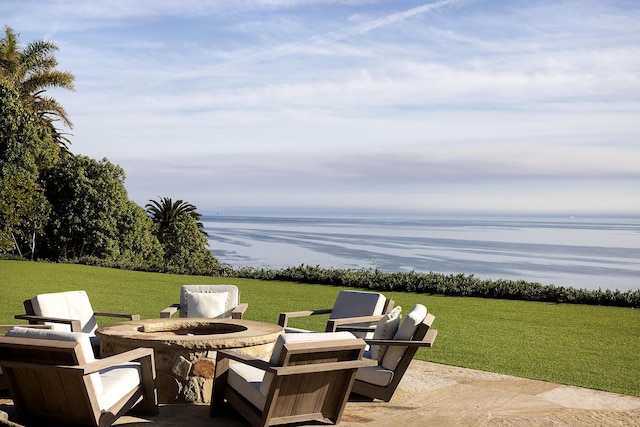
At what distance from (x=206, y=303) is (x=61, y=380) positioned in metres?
3.69

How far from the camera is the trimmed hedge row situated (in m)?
15.7

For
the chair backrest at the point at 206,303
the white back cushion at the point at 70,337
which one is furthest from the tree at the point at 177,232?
the white back cushion at the point at 70,337

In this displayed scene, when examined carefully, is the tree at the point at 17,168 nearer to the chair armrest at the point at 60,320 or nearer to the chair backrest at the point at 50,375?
the chair armrest at the point at 60,320

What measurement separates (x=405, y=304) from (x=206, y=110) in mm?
7459

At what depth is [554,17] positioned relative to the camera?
45.5 ft

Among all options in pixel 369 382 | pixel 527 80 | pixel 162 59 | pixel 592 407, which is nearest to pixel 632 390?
pixel 592 407

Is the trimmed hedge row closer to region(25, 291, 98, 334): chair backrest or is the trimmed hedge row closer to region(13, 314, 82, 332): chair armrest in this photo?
region(25, 291, 98, 334): chair backrest

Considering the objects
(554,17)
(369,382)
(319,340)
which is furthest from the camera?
(554,17)

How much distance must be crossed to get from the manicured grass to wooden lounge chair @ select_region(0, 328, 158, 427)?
15.7ft

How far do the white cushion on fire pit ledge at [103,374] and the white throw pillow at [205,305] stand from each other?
2.77 meters

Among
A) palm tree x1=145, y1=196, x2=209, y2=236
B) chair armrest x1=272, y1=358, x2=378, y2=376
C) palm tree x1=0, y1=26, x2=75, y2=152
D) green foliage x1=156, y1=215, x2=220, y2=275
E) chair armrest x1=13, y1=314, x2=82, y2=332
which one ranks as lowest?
green foliage x1=156, y1=215, x2=220, y2=275

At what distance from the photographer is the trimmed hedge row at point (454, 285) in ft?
51.4

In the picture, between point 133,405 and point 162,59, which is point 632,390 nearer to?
point 133,405

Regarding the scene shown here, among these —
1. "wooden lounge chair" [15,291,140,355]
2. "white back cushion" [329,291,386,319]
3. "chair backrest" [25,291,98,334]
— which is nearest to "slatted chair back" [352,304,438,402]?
"white back cushion" [329,291,386,319]
